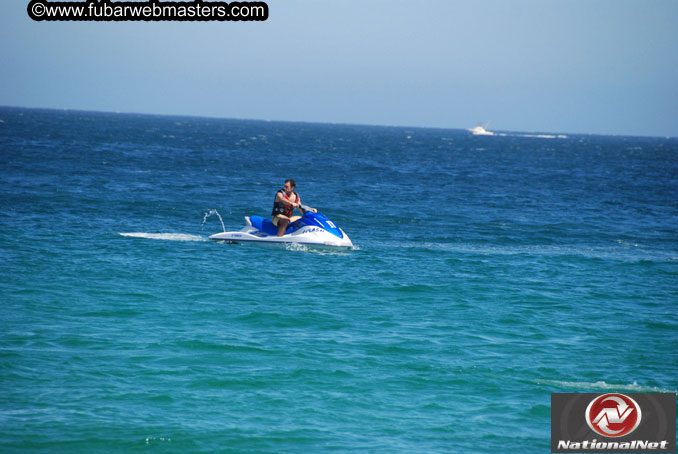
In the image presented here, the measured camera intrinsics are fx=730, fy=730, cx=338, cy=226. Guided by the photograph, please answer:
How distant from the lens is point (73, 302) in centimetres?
1259

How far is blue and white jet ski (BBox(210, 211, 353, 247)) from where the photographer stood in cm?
1825

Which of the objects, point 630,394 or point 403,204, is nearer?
point 630,394

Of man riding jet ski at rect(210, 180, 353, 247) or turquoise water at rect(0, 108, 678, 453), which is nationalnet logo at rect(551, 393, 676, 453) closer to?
turquoise water at rect(0, 108, 678, 453)

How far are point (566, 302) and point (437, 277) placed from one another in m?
2.97

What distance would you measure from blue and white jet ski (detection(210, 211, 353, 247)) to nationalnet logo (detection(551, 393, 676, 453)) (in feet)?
33.2

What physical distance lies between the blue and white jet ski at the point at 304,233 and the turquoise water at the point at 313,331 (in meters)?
0.32

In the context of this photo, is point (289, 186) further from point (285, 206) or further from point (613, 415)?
point (613, 415)

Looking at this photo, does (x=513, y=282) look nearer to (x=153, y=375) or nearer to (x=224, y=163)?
(x=153, y=375)

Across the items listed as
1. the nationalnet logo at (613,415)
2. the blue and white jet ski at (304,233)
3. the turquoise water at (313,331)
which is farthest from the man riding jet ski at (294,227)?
the nationalnet logo at (613,415)

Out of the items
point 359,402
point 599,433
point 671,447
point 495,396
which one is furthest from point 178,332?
point 671,447

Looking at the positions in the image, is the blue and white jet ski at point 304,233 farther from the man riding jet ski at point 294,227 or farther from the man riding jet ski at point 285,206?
the man riding jet ski at point 285,206

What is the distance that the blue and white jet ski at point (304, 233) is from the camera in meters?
18.2

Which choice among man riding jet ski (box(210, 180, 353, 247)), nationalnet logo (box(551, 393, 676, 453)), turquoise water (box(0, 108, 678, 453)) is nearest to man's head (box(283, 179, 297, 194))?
man riding jet ski (box(210, 180, 353, 247))

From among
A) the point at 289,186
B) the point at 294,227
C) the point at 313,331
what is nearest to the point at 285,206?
the point at 289,186
